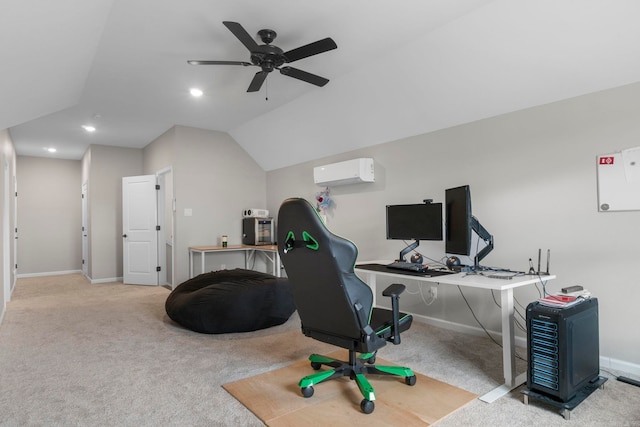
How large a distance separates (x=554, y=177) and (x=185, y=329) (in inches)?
143

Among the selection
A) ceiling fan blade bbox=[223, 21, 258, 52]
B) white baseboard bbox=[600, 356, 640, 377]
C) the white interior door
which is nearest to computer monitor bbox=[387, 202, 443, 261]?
white baseboard bbox=[600, 356, 640, 377]

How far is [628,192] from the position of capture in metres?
2.57

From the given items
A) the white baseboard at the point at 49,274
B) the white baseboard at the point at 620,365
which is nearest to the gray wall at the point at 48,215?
the white baseboard at the point at 49,274

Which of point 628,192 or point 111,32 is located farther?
point 111,32

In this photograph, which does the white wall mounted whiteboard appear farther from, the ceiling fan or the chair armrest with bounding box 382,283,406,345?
the ceiling fan

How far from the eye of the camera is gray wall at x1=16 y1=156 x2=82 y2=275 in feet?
24.7

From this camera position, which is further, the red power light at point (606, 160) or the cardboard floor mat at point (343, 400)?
the red power light at point (606, 160)

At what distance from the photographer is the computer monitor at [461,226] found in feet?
8.77

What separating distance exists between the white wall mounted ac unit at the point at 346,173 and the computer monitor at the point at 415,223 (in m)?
0.88

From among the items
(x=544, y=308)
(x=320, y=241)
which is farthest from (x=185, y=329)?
(x=544, y=308)

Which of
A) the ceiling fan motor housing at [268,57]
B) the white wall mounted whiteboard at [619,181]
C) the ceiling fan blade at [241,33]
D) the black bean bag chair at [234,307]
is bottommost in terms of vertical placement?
the black bean bag chair at [234,307]

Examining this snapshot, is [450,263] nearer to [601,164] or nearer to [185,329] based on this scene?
[601,164]

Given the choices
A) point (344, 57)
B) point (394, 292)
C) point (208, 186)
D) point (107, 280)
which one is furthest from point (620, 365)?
point (107, 280)

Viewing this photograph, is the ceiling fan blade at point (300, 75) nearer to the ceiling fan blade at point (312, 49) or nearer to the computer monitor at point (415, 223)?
the ceiling fan blade at point (312, 49)
